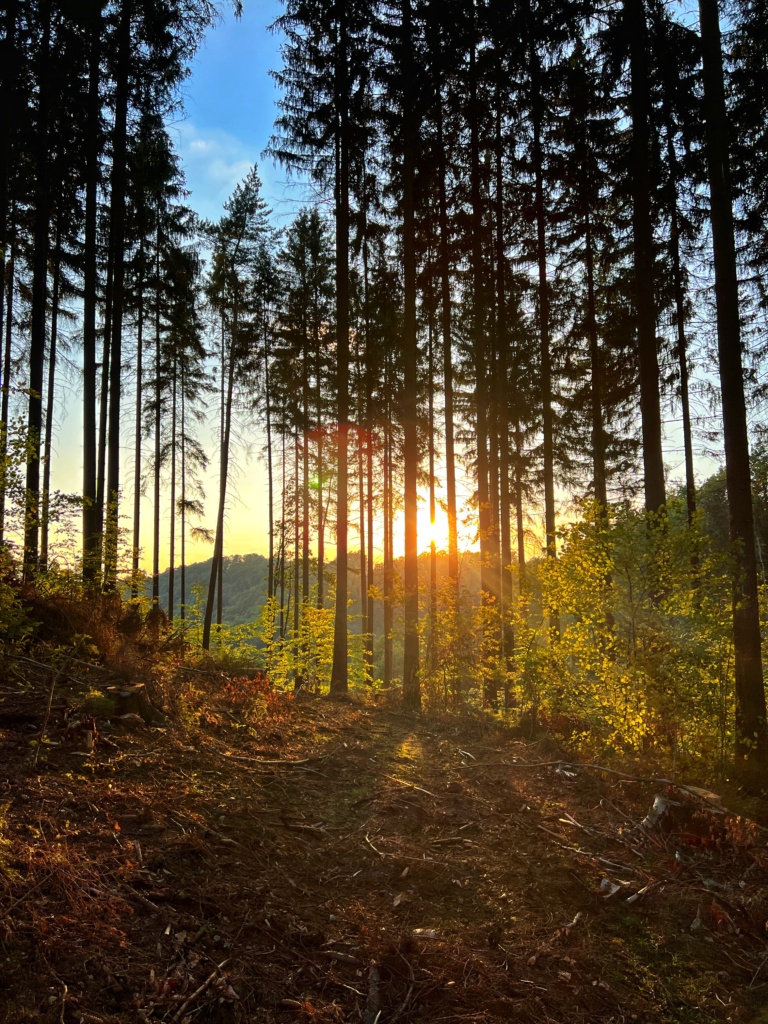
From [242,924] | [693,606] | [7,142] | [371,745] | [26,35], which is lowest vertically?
[371,745]

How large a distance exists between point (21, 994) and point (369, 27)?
1686cm

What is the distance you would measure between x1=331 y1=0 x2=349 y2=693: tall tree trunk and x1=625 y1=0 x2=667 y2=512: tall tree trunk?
6.12 m

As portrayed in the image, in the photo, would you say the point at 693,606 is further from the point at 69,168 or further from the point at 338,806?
the point at 69,168

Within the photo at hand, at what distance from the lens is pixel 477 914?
11.5 feet

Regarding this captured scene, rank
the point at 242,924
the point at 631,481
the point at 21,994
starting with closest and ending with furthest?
the point at 21,994 < the point at 242,924 < the point at 631,481

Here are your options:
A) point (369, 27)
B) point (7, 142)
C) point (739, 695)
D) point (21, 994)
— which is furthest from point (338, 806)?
point (369, 27)

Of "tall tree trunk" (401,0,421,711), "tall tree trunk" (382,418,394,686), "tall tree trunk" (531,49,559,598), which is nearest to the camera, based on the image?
"tall tree trunk" (401,0,421,711)

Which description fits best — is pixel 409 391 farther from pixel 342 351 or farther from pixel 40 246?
pixel 40 246

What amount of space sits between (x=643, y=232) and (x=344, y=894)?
11062 millimetres

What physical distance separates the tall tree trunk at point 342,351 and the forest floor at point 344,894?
22.4 ft

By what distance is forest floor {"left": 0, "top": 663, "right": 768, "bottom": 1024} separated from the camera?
2420mm

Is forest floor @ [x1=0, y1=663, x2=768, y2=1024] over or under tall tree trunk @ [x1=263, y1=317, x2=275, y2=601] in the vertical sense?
under

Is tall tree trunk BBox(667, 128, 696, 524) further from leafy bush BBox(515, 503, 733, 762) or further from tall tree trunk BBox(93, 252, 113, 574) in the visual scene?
tall tree trunk BBox(93, 252, 113, 574)

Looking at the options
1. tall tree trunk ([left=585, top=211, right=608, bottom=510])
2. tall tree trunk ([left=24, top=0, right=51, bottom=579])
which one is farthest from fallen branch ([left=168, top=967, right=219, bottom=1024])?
tall tree trunk ([left=585, top=211, right=608, bottom=510])
